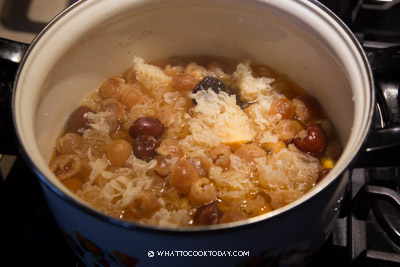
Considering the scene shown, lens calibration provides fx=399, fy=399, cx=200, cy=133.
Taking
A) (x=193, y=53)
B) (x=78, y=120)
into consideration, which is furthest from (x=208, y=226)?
(x=193, y=53)

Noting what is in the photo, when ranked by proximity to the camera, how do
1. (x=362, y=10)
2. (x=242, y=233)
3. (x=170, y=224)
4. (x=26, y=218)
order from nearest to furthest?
(x=242, y=233)
(x=170, y=224)
(x=26, y=218)
(x=362, y=10)

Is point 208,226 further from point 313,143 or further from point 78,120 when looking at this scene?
point 78,120

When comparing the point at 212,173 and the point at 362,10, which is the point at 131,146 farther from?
the point at 362,10

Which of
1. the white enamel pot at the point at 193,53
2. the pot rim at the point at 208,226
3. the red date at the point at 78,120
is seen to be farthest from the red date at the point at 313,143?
the red date at the point at 78,120

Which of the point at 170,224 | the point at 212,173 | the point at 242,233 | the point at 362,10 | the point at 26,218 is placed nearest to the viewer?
the point at 242,233

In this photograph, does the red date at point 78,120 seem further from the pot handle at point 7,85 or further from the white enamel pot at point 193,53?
the pot handle at point 7,85

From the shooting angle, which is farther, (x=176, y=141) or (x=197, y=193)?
(x=176, y=141)

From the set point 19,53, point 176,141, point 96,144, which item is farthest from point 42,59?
point 176,141
